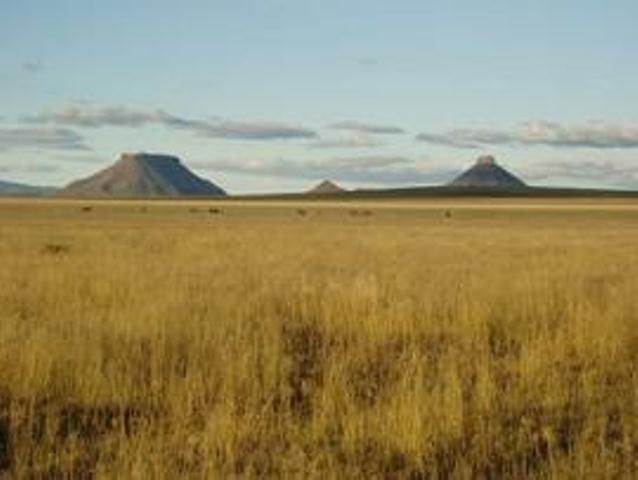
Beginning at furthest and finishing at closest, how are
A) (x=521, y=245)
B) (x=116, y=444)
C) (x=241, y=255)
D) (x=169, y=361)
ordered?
(x=521, y=245) < (x=241, y=255) < (x=169, y=361) < (x=116, y=444)

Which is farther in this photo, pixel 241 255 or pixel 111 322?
pixel 241 255

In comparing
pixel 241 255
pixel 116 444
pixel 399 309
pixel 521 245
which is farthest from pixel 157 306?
pixel 521 245

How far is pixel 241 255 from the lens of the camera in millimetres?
31188

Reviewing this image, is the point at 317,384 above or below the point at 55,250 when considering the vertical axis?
above

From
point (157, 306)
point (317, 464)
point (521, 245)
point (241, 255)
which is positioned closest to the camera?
point (317, 464)

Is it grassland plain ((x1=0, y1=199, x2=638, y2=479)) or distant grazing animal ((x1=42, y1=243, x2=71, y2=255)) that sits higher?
grassland plain ((x1=0, y1=199, x2=638, y2=479))

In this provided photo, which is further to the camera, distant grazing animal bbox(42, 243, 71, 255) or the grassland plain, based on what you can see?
distant grazing animal bbox(42, 243, 71, 255)

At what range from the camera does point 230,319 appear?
533 inches

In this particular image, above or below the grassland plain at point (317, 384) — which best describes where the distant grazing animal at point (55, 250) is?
below

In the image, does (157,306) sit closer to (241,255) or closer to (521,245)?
(241,255)

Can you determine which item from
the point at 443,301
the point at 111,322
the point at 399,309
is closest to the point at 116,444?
the point at 111,322

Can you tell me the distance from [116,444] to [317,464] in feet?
4.62

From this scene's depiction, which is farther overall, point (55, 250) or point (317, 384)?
point (55, 250)

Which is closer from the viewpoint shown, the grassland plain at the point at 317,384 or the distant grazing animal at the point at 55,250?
the grassland plain at the point at 317,384
